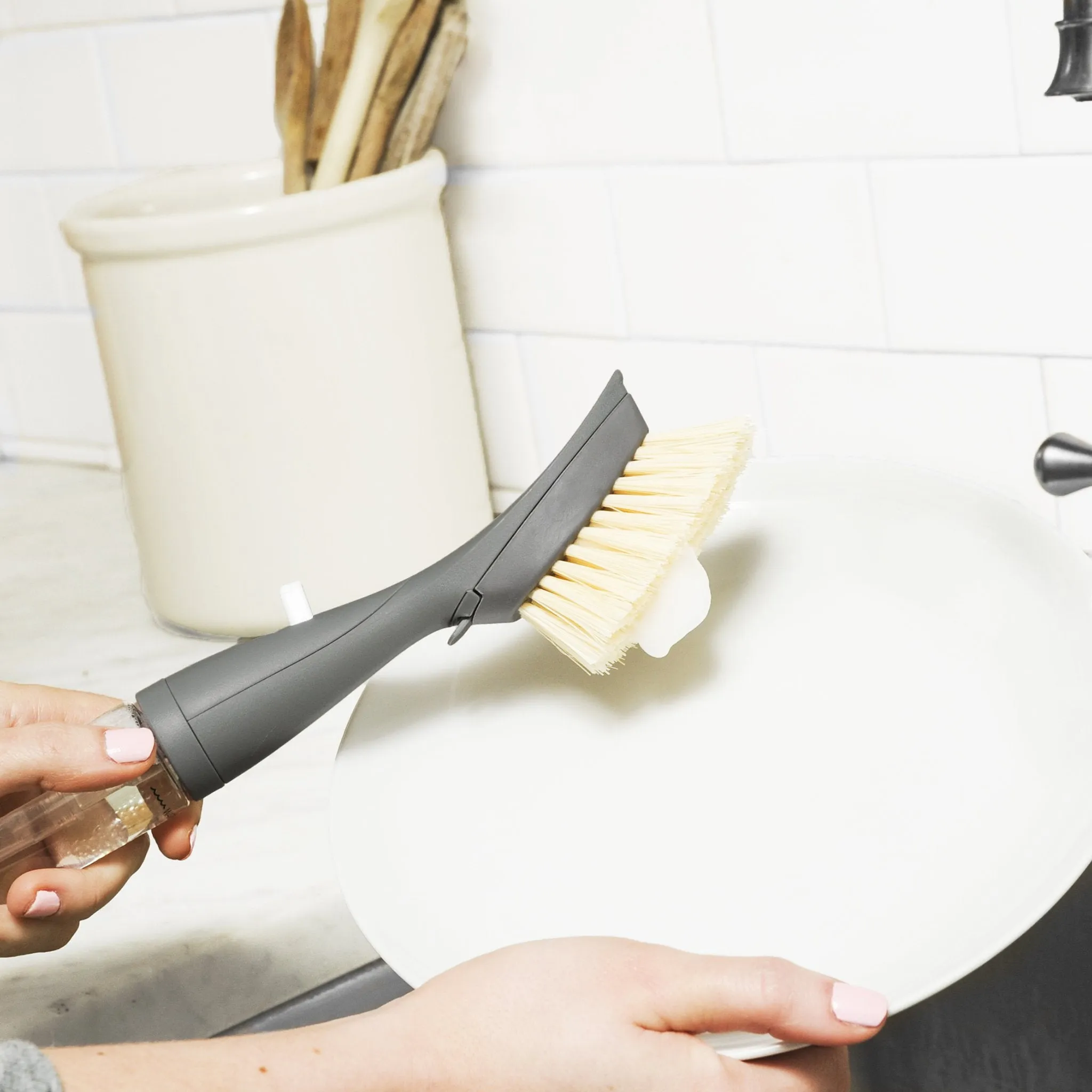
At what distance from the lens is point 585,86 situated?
0.66 m

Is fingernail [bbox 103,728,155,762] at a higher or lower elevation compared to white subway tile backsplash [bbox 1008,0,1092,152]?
lower

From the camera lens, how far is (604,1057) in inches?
12.4

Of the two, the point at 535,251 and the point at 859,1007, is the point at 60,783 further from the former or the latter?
the point at 535,251

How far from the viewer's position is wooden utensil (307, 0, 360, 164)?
2.13 feet

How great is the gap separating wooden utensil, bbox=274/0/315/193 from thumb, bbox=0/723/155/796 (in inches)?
14.5

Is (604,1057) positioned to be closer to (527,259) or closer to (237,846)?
(237,846)

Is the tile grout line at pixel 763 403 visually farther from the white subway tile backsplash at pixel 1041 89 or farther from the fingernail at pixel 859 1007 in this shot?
the fingernail at pixel 859 1007

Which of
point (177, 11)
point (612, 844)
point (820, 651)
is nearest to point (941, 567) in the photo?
point (820, 651)

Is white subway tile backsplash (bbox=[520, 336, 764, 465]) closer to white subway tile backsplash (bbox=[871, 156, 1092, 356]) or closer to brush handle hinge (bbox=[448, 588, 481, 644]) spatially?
white subway tile backsplash (bbox=[871, 156, 1092, 356])

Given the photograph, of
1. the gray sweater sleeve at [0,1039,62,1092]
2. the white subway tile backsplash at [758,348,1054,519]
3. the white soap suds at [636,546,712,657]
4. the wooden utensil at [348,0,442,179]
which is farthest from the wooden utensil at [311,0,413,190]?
the gray sweater sleeve at [0,1039,62,1092]

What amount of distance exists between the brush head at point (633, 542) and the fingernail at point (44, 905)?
0.55ft

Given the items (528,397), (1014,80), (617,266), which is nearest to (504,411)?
(528,397)

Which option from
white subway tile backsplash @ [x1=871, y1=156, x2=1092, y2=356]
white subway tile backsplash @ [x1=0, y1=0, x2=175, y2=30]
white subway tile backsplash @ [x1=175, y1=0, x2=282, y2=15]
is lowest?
white subway tile backsplash @ [x1=871, y1=156, x2=1092, y2=356]

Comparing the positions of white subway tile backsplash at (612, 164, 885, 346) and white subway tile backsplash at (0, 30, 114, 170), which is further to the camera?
white subway tile backsplash at (0, 30, 114, 170)
